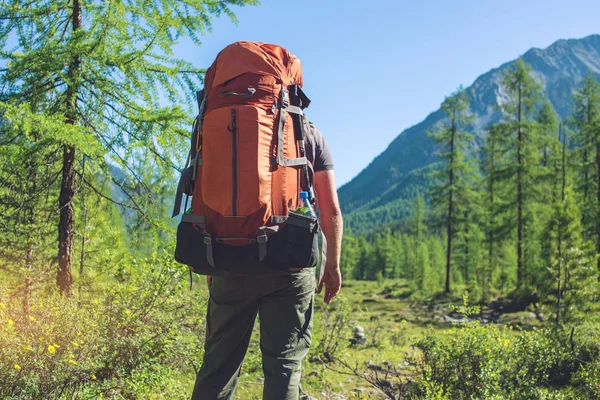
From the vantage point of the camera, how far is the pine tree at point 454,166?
27.2 metres

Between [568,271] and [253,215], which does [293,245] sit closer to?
[253,215]

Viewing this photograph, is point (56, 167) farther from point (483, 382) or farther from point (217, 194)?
point (483, 382)

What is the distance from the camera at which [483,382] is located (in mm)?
4078

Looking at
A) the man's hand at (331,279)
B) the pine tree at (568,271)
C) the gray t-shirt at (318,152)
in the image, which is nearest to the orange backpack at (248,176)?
the gray t-shirt at (318,152)

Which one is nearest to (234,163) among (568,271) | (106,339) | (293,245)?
(293,245)

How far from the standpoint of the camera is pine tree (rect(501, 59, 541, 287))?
2308 cm

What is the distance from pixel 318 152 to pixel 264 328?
3.67 feet

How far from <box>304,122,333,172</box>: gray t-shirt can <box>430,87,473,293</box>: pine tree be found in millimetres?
25883

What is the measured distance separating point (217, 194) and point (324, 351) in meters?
6.08

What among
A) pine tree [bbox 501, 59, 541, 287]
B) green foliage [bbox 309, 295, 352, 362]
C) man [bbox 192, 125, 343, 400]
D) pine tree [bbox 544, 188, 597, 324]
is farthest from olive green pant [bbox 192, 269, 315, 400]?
pine tree [bbox 501, 59, 541, 287]

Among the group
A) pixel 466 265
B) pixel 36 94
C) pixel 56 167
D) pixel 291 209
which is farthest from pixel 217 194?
pixel 466 265

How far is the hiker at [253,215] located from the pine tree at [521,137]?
2333 cm

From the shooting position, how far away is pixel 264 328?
2453mm

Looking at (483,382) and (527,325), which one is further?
(527,325)
